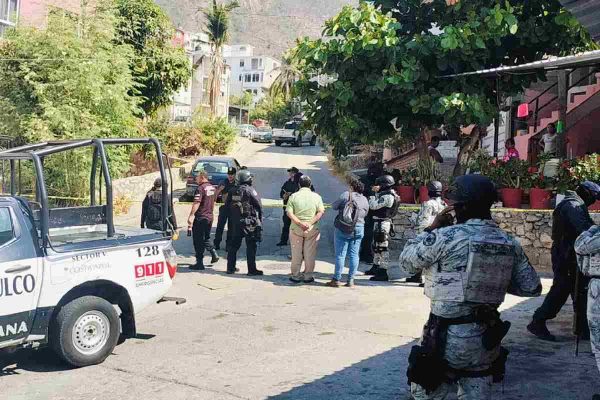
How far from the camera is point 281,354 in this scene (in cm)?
647

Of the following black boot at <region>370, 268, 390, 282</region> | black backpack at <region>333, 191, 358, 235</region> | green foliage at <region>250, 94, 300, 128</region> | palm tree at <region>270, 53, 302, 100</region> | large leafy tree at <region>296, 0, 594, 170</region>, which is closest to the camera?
black backpack at <region>333, 191, 358, 235</region>

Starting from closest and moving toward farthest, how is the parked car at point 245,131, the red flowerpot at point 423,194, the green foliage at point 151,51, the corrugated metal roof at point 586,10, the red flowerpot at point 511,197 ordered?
the corrugated metal roof at point 586,10 → the red flowerpot at point 511,197 → the red flowerpot at point 423,194 → the green foliage at point 151,51 → the parked car at point 245,131

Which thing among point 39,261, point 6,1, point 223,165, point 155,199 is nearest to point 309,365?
point 39,261

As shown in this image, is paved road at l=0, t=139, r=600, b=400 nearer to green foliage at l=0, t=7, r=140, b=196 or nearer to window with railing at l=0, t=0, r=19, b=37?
green foliage at l=0, t=7, r=140, b=196

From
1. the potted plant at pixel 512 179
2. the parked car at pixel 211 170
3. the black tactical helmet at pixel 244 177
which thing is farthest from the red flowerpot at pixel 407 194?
the parked car at pixel 211 170

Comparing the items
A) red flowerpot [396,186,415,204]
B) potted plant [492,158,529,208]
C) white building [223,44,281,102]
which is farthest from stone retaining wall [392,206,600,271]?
white building [223,44,281,102]

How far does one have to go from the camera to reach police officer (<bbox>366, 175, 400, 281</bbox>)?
400 inches

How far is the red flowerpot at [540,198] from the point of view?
11.2 metres

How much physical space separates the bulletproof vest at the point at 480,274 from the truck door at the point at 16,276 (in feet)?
12.0

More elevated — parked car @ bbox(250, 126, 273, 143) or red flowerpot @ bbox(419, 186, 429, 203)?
parked car @ bbox(250, 126, 273, 143)

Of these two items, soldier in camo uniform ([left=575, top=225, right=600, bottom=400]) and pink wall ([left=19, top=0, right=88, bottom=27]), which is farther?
pink wall ([left=19, top=0, right=88, bottom=27])

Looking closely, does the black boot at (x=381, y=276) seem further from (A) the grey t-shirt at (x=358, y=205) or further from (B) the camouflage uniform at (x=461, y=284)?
(B) the camouflage uniform at (x=461, y=284)

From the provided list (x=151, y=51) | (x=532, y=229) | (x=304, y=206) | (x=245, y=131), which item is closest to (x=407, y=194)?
(x=532, y=229)

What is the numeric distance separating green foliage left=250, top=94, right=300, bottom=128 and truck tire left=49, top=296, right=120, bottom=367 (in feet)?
194
